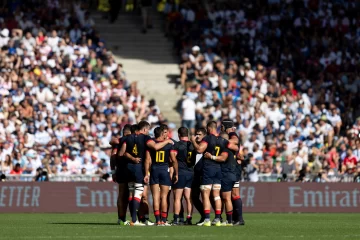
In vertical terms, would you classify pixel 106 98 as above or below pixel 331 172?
above

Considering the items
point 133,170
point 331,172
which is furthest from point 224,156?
point 331,172

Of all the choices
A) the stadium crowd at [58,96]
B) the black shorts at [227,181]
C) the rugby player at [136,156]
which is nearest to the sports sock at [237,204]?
the black shorts at [227,181]

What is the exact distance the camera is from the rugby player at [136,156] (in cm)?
2345

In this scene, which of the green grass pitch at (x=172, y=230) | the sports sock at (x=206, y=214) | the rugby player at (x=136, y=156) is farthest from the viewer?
the sports sock at (x=206, y=214)

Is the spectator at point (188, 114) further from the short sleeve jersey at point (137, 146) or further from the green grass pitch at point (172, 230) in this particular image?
the short sleeve jersey at point (137, 146)

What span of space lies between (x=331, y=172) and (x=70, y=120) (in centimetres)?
842

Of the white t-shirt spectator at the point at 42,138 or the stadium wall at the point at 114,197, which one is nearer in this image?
the stadium wall at the point at 114,197

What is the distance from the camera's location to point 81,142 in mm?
36312

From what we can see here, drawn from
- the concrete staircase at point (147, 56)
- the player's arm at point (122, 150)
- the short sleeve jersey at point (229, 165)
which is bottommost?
the short sleeve jersey at point (229, 165)

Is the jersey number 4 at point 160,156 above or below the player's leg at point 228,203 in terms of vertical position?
above

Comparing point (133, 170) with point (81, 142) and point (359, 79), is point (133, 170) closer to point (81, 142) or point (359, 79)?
point (81, 142)

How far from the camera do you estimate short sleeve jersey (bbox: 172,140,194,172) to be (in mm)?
24062

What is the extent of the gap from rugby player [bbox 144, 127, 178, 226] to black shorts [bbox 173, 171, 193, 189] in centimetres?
26

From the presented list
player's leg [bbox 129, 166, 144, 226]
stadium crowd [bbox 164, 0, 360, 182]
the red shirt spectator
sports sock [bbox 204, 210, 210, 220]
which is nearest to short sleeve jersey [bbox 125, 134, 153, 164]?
player's leg [bbox 129, 166, 144, 226]
